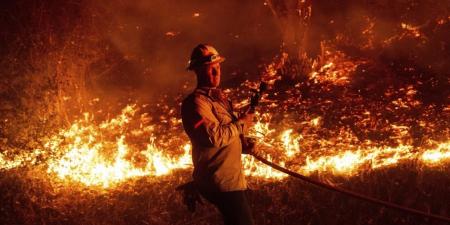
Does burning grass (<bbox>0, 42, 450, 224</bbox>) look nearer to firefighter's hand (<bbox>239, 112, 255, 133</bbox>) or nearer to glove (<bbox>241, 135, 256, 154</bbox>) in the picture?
glove (<bbox>241, 135, 256, 154</bbox>)

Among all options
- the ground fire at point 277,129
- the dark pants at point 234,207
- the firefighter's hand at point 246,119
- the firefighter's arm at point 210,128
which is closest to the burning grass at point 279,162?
the ground fire at point 277,129

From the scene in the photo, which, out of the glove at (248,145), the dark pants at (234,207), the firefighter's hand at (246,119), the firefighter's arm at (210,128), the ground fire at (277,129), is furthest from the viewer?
the ground fire at (277,129)

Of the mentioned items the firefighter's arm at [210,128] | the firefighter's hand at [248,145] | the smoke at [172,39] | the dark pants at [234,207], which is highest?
the smoke at [172,39]

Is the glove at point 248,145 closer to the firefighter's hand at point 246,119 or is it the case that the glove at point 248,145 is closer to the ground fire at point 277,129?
the firefighter's hand at point 246,119

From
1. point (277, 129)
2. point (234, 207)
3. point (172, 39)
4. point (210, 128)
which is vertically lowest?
point (234, 207)

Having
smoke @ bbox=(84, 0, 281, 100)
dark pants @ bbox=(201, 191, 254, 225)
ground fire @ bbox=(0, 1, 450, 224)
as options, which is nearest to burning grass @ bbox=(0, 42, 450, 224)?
ground fire @ bbox=(0, 1, 450, 224)

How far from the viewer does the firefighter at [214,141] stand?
373 cm

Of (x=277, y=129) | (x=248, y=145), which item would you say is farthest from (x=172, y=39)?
(x=248, y=145)

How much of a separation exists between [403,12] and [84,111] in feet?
22.9

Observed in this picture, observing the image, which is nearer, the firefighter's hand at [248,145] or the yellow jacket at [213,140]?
the yellow jacket at [213,140]

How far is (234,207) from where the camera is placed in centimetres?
381

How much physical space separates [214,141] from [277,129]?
412 cm

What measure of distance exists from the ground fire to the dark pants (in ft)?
5.25

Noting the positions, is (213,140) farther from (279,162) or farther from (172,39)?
(172,39)
